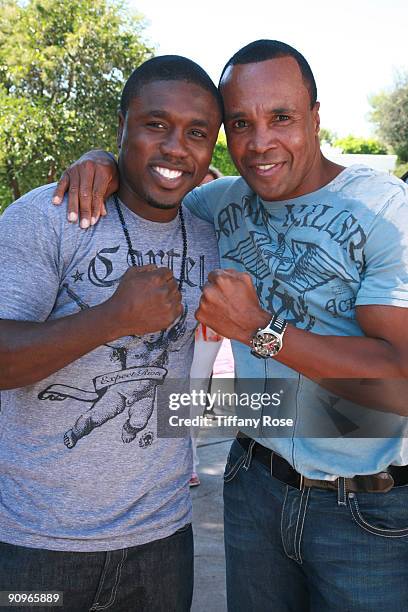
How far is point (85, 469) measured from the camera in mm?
1845

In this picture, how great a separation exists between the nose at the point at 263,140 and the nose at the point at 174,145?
230 mm

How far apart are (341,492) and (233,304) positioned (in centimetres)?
65

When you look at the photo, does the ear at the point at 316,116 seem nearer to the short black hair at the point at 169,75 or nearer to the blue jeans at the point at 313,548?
the short black hair at the point at 169,75

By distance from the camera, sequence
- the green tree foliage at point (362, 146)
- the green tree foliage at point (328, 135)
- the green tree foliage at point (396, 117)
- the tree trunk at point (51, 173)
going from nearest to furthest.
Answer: the tree trunk at point (51, 173), the green tree foliage at point (396, 117), the green tree foliage at point (362, 146), the green tree foliage at point (328, 135)

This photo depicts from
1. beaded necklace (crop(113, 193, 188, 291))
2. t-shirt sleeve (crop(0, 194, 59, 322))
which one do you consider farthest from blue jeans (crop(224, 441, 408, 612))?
t-shirt sleeve (crop(0, 194, 59, 322))

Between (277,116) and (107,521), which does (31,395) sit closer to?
(107,521)

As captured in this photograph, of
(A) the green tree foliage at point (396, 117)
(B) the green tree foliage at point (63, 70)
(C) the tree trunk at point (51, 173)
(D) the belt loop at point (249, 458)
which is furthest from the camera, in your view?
(A) the green tree foliage at point (396, 117)

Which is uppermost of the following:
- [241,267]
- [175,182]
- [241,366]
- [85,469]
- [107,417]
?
[175,182]

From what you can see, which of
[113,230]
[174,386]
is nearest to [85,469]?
[174,386]

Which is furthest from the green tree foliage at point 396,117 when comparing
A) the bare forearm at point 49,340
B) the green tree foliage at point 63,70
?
the bare forearm at point 49,340

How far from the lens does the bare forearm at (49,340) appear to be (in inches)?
65.7

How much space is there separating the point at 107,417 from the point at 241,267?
26.9 inches

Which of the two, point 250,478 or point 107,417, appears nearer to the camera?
point 107,417

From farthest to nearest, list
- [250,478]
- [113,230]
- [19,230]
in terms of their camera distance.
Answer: [250,478]
[113,230]
[19,230]
